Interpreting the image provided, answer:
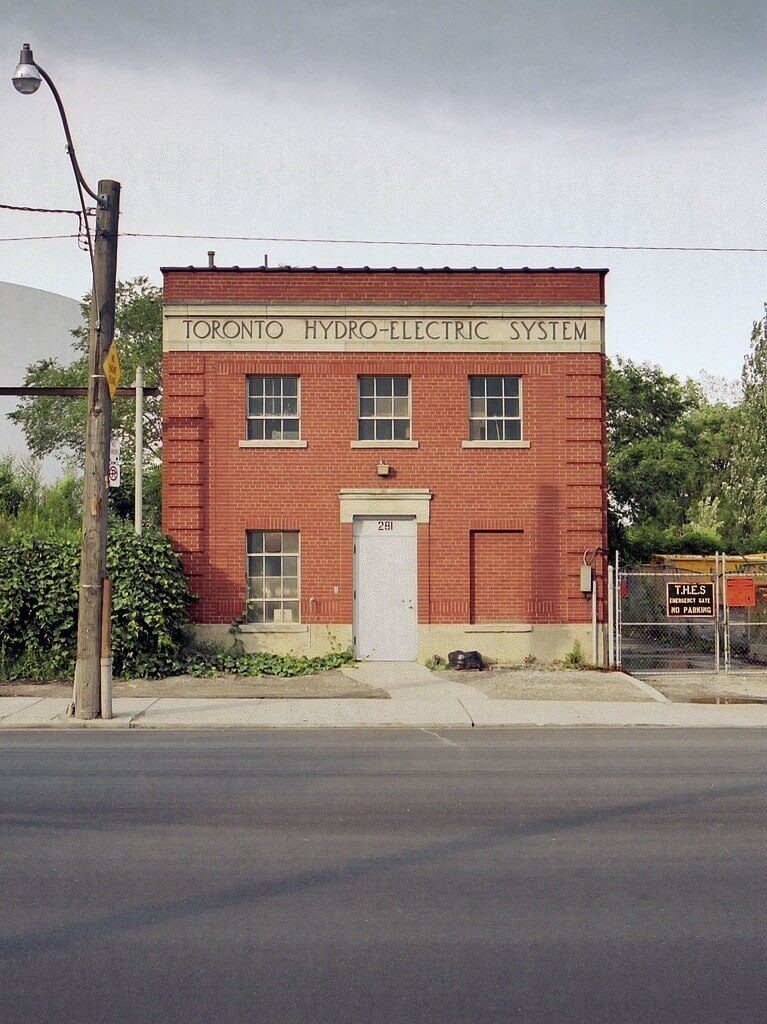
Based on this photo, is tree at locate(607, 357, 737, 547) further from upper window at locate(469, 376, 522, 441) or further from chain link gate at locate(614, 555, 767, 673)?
upper window at locate(469, 376, 522, 441)

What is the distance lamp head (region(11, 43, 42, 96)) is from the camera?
13484mm

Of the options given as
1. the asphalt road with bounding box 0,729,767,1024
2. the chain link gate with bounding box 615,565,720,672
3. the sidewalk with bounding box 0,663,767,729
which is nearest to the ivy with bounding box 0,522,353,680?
the sidewalk with bounding box 0,663,767,729

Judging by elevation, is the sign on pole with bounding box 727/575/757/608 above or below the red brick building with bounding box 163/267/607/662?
below

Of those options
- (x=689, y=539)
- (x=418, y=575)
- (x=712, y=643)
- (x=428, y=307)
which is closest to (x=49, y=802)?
(x=418, y=575)

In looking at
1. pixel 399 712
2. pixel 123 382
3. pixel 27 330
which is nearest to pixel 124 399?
pixel 123 382

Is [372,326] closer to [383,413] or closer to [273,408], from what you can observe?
[383,413]

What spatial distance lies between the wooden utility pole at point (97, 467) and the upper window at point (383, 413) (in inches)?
282

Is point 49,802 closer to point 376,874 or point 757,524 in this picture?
point 376,874

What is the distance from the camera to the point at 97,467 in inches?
619

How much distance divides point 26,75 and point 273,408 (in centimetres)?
953

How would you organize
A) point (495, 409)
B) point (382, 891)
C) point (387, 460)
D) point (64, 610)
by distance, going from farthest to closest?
point (495, 409), point (387, 460), point (64, 610), point (382, 891)

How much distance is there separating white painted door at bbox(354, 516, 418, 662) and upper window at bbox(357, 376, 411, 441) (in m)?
1.70

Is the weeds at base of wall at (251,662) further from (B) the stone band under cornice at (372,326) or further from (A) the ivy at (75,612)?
(B) the stone band under cornice at (372,326)

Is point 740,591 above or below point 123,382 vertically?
below
